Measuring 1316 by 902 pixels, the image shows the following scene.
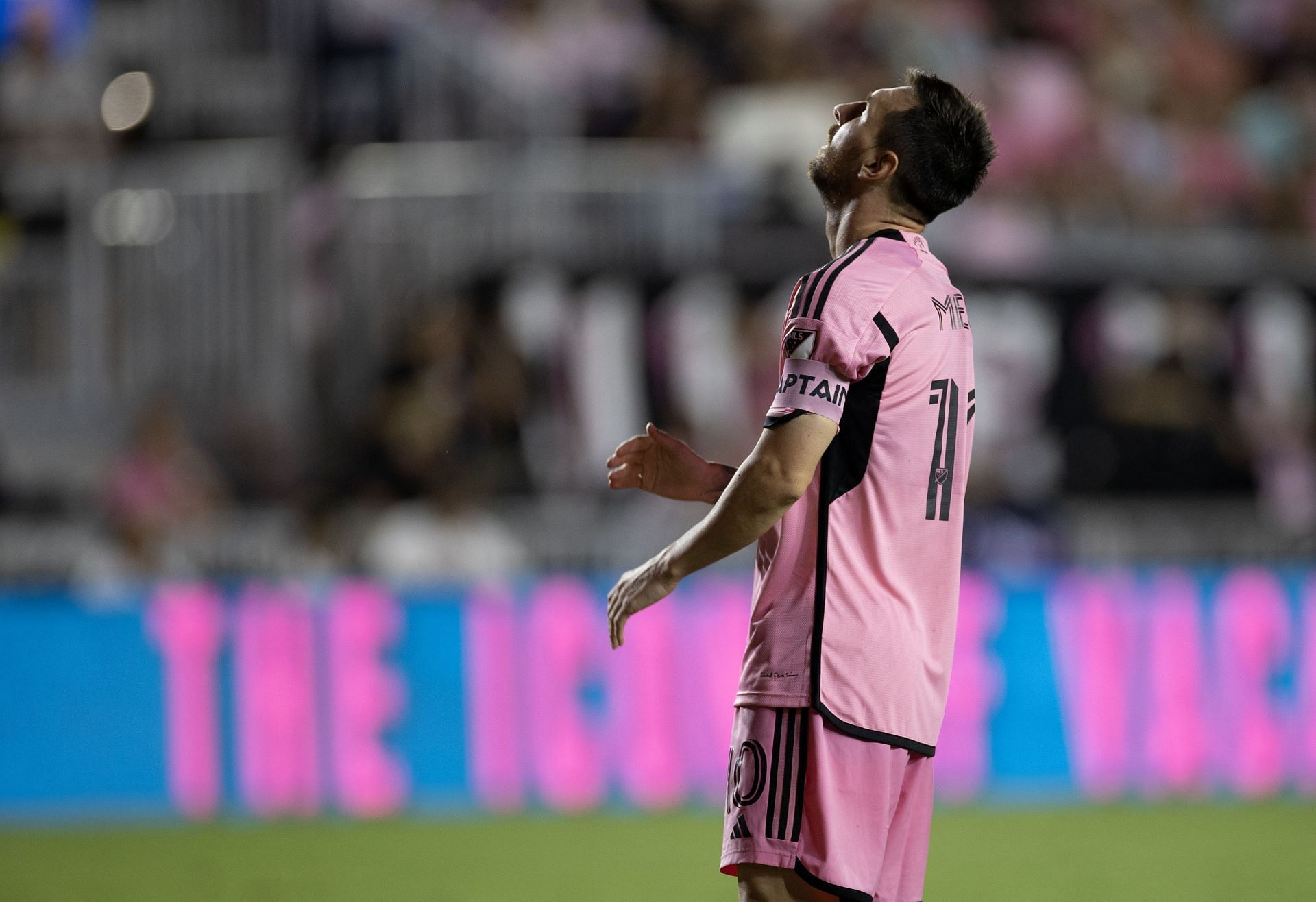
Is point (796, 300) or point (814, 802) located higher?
point (796, 300)

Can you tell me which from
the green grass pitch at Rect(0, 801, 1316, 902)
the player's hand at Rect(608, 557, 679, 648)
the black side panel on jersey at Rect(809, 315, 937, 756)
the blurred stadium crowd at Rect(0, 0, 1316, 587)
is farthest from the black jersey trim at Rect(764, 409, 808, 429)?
the blurred stadium crowd at Rect(0, 0, 1316, 587)

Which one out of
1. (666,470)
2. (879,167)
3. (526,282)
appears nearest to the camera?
(879,167)

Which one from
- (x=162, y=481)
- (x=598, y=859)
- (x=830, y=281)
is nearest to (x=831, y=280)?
(x=830, y=281)

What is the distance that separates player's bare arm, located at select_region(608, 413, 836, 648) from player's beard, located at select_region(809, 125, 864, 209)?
19.7 inches

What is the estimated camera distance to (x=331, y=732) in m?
8.84

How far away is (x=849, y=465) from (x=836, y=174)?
22.6 inches

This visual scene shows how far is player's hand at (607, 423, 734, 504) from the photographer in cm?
342

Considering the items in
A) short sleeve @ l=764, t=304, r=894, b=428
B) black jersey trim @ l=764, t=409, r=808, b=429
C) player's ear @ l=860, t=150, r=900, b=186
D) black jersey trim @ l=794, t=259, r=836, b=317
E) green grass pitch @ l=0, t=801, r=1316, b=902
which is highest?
player's ear @ l=860, t=150, r=900, b=186

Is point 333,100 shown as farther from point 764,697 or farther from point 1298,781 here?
point 764,697

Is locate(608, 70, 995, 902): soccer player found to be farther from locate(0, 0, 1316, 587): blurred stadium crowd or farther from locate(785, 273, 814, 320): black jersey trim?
locate(0, 0, 1316, 587): blurred stadium crowd

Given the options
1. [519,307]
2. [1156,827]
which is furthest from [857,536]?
[519,307]

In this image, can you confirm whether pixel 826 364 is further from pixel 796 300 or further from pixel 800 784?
pixel 800 784

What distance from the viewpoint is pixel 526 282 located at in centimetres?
1163

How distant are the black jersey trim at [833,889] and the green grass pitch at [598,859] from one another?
3.48 m
